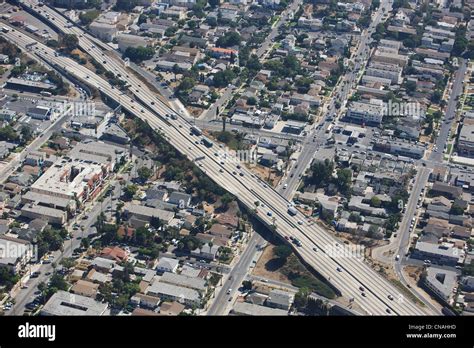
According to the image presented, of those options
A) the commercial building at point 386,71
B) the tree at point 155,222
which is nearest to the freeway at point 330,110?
the commercial building at point 386,71

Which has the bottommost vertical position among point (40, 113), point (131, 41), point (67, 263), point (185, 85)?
point (67, 263)

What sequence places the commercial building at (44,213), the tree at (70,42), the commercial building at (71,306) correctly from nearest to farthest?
the commercial building at (71,306) < the commercial building at (44,213) < the tree at (70,42)

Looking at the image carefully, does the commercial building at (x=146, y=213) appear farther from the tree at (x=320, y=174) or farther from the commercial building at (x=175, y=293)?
the tree at (x=320, y=174)

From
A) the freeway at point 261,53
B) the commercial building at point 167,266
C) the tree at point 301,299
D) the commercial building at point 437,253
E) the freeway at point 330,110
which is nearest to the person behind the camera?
the tree at point 301,299

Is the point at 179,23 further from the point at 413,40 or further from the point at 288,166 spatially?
the point at 288,166

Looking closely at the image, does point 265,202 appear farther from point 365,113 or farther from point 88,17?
point 88,17

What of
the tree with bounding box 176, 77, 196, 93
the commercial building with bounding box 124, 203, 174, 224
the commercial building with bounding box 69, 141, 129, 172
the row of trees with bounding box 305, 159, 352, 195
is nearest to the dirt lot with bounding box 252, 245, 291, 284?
the commercial building with bounding box 124, 203, 174, 224

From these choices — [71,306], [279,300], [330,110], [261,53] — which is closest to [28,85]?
[261,53]
